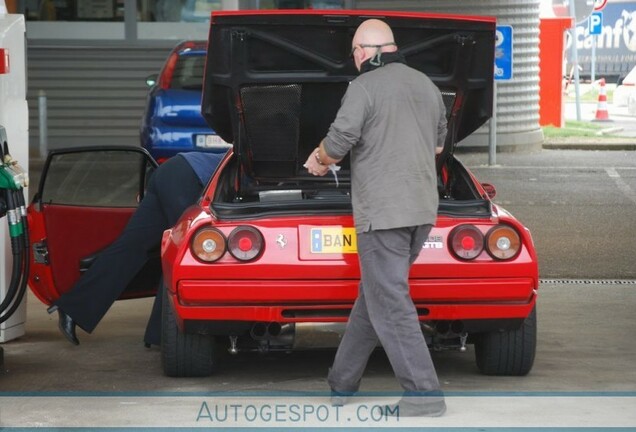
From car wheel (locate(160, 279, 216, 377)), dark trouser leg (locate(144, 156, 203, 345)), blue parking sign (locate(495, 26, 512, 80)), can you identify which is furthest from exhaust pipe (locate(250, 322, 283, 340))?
blue parking sign (locate(495, 26, 512, 80))

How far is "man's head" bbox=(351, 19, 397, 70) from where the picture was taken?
591 cm

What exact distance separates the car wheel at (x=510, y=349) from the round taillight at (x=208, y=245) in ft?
4.50

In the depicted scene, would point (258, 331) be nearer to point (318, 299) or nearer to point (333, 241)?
point (318, 299)

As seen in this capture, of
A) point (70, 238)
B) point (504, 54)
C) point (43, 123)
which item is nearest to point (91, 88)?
point (43, 123)

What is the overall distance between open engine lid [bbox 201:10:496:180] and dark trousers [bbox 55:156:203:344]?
489 millimetres

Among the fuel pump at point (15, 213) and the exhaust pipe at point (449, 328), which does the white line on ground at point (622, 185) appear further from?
the fuel pump at point (15, 213)

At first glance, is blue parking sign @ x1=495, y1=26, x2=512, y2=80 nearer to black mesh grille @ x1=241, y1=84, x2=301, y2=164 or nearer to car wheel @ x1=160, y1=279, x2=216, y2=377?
black mesh grille @ x1=241, y1=84, x2=301, y2=164

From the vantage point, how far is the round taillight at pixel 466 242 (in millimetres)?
6350

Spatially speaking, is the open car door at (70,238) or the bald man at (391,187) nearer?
the bald man at (391,187)

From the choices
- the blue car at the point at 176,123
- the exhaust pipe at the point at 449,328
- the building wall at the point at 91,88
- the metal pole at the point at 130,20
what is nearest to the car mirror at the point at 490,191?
the exhaust pipe at the point at 449,328

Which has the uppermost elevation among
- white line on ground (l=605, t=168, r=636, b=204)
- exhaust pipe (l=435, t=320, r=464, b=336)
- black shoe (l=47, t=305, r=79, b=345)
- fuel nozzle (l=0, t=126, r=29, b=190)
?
fuel nozzle (l=0, t=126, r=29, b=190)

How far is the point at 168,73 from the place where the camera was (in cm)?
1514

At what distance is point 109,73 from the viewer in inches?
797

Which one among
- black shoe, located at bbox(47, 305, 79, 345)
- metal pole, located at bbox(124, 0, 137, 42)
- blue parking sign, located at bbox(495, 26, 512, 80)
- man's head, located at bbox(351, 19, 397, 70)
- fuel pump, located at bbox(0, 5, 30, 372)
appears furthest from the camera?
metal pole, located at bbox(124, 0, 137, 42)
